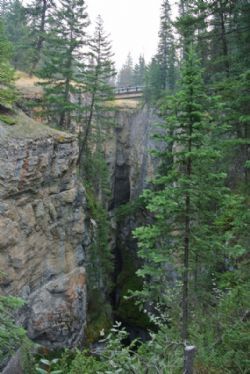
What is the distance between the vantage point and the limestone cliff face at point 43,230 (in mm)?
18031

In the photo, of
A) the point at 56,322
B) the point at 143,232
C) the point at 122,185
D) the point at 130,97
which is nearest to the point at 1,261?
the point at 56,322

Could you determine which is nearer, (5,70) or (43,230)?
(5,70)

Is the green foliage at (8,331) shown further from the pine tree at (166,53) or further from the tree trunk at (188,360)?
the pine tree at (166,53)

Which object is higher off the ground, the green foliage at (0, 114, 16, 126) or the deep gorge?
the green foliage at (0, 114, 16, 126)

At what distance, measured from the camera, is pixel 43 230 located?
66.2 ft

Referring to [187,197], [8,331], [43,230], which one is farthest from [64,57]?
[8,331]

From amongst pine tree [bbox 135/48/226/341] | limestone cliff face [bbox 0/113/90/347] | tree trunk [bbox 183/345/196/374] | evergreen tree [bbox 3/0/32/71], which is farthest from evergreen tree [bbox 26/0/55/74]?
tree trunk [bbox 183/345/196/374]

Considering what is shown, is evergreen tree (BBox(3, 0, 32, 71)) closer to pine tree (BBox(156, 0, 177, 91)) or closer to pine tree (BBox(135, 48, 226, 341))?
pine tree (BBox(156, 0, 177, 91))

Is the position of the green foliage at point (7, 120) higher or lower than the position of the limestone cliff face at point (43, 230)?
higher

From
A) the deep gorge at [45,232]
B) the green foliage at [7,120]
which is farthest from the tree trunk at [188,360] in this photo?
the green foliage at [7,120]

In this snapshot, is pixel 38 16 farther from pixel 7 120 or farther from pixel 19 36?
pixel 7 120

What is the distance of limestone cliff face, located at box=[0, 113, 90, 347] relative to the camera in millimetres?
18031

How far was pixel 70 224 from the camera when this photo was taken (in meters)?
21.8

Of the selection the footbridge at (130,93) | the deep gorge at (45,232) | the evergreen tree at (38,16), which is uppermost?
the evergreen tree at (38,16)
